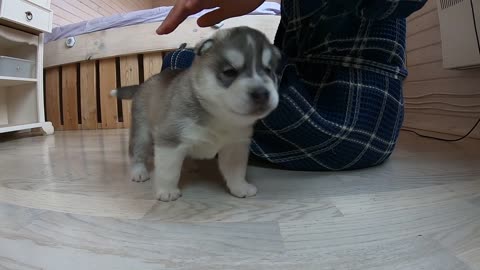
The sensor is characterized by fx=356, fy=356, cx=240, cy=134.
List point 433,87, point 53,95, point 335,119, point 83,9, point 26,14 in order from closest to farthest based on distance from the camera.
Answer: point 335,119 < point 433,87 < point 26,14 < point 53,95 < point 83,9

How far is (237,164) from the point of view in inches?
37.8

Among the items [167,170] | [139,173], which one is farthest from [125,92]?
[167,170]

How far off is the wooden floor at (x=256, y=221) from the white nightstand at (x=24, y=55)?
58.5 inches

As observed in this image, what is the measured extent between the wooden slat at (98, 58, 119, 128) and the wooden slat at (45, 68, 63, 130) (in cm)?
43

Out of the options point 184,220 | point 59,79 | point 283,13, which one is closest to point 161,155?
point 184,220

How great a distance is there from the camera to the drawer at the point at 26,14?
7.13 ft

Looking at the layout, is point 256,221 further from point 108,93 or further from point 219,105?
point 108,93

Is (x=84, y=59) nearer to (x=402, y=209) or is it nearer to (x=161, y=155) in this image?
(x=161, y=155)

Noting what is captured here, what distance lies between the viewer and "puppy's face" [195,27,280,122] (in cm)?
74

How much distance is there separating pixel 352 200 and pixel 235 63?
1.39 feet

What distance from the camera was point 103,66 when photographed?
2.89 meters

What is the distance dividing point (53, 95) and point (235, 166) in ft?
8.81

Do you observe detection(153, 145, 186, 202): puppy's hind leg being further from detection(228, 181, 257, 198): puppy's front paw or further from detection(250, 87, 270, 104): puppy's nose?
detection(250, 87, 270, 104): puppy's nose

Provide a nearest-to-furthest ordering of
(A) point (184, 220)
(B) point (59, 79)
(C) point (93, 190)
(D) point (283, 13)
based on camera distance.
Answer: (A) point (184, 220), (C) point (93, 190), (D) point (283, 13), (B) point (59, 79)
